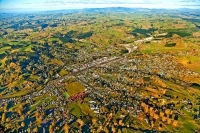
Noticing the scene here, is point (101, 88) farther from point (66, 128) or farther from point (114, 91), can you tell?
point (66, 128)

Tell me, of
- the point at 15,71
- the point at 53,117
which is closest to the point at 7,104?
the point at 53,117

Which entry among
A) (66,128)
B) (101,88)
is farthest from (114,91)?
(66,128)

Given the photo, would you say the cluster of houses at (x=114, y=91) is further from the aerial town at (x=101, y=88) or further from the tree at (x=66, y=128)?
the tree at (x=66, y=128)

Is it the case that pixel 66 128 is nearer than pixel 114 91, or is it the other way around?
pixel 66 128

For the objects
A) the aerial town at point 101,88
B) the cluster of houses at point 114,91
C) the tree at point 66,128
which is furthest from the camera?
the cluster of houses at point 114,91

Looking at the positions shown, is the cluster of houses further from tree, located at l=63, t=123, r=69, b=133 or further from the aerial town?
tree, located at l=63, t=123, r=69, b=133

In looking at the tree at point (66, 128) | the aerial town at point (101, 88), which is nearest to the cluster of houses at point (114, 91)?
the aerial town at point (101, 88)

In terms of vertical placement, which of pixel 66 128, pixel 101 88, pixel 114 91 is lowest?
pixel 101 88

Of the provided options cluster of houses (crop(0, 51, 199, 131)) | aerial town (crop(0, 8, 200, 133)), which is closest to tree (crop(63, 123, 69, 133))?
aerial town (crop(0, 8, 200, 133))

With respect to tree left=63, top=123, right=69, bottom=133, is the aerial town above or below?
below
